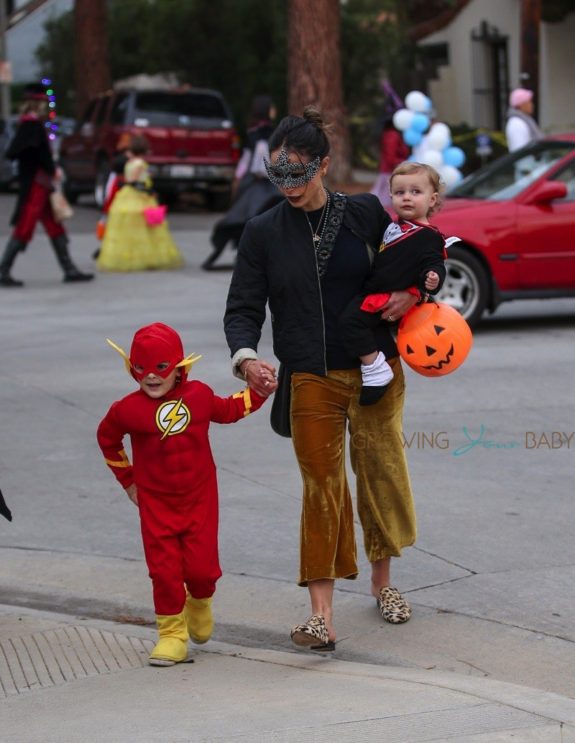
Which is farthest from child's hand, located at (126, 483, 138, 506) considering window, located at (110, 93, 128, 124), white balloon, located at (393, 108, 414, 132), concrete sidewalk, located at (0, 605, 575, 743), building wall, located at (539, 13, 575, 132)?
building wall, located at (539, 13, 575, 132)

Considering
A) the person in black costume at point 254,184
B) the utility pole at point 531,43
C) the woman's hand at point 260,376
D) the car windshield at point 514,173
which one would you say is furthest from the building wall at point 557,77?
the woman's hand at point 260,376

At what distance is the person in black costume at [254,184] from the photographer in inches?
628

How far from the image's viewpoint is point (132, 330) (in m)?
13.0

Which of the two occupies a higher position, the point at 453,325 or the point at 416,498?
the point at 453,325

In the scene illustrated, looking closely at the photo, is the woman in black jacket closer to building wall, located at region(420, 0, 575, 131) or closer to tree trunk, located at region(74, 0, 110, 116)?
building wall, located at region(420, 0, 575, 131)

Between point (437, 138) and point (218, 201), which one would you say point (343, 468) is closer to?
point (437, 138)

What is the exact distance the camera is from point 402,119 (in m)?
16.5

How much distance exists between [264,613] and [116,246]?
12783mm

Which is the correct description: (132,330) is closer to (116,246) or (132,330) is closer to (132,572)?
(116,246)

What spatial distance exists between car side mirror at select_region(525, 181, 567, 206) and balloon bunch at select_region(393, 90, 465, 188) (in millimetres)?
4074

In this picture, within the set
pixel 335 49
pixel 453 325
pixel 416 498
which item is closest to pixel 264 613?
pixel 453 325

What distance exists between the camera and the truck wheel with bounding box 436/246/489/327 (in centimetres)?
1199

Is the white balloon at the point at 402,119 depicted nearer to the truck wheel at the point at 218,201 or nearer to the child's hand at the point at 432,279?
the truck wheel at the point at 218,201

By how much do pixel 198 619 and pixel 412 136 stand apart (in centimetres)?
1221
